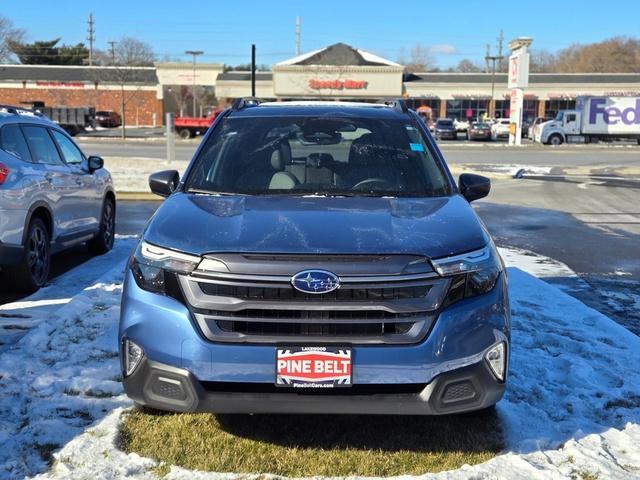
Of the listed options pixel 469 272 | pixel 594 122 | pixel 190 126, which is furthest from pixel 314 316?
pixel 594 122

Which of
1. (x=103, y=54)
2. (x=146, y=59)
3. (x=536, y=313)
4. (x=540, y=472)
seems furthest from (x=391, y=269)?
(x=103, y=54)

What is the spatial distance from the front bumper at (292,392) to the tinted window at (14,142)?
4.06 meters

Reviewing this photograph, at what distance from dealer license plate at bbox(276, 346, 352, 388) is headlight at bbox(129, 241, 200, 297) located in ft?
1.89

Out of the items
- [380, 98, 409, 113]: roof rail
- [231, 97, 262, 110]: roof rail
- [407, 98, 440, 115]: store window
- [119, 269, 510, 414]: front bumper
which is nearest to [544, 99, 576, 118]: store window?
[407, 98, 440, 115]: store window

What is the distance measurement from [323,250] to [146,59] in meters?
83.8

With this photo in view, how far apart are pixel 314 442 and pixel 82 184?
217 inches

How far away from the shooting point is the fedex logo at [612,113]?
152ft

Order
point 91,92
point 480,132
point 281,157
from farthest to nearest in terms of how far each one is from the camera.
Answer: point 91,92 < point 480,132 < point 281,157

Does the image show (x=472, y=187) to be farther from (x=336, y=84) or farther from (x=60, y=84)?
(x=60, y=84)

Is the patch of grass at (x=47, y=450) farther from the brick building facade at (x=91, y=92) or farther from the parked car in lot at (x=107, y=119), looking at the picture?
the brick building facade at (x=91, y=92)

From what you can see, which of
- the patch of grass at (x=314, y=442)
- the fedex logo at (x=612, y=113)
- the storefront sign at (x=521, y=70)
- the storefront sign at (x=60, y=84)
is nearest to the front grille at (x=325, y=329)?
the patch of grass at (x=314, y=442)

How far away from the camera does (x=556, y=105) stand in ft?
230

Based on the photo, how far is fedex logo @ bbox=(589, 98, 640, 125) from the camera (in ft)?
152

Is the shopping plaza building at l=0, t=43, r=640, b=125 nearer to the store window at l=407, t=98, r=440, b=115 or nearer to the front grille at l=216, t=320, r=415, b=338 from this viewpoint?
the store window at l=407, t=98, r=440, b=115
